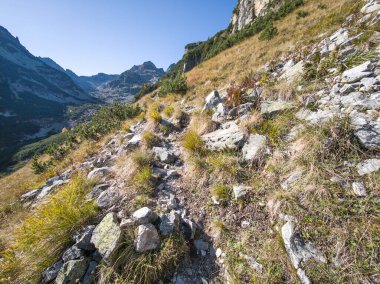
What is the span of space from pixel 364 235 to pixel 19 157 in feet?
251

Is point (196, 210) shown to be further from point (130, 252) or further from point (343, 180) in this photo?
point (343, 180)

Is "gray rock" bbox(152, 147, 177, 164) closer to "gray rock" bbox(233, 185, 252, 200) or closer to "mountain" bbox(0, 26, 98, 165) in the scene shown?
"gray rock" bbox(233, 185, 252, 200)

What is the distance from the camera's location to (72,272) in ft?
8.26

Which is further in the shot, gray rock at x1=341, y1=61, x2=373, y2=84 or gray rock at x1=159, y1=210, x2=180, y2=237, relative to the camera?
gray rock at x1=341, y1=61, x2=373, y2=84

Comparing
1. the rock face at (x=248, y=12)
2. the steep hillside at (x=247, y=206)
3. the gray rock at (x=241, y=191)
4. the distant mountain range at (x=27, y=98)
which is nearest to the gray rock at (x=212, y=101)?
the steep hillside at (x=247, y=206)

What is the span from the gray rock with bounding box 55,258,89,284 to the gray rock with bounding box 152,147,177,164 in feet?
8.96

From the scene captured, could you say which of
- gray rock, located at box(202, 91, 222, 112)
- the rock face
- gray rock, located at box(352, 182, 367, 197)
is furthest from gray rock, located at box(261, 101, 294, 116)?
the rock face

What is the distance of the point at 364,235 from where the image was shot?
2.06m

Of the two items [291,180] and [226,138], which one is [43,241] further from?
[291,180]

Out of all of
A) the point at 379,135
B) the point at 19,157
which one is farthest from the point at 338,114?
the point at 19,157

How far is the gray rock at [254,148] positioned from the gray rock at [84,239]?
10.2 feet

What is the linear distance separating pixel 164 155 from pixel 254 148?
7.77ft

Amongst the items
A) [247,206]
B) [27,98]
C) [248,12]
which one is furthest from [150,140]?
[27,98]

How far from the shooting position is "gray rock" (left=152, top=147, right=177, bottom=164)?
4.87 meters
